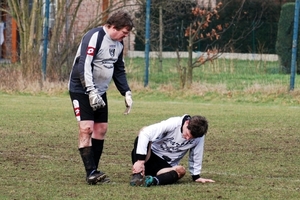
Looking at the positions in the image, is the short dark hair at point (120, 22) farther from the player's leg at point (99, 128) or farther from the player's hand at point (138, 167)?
the player's hand at point (138, 167)

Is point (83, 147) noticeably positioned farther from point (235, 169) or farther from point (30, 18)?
point (30, 18)

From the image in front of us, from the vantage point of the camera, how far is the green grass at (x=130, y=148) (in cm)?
778

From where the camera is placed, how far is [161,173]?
8336mm

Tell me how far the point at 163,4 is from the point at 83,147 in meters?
13.9

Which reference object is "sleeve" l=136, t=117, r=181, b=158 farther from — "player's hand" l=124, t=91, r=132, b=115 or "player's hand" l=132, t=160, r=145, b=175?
"player's hand" l=124, t=91, r=132, b=115

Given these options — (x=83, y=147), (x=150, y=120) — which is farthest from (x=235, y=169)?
(x=150, y=120)

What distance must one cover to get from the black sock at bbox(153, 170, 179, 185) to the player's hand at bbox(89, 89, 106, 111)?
0.93 metres

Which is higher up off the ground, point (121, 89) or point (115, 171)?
point (121, 89)

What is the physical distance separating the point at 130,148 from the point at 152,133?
10.3ft

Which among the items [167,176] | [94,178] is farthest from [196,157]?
[94,178]

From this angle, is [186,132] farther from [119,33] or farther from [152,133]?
[119,33]

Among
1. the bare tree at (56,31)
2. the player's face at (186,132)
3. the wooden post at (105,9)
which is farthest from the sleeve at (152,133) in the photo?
the wooden post at (105,9)

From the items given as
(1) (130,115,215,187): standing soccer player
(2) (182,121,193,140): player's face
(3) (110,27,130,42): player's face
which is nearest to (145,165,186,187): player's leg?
(1) (130,115,215,187): standing soccer player

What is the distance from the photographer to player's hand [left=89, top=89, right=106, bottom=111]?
8164 millimetres
